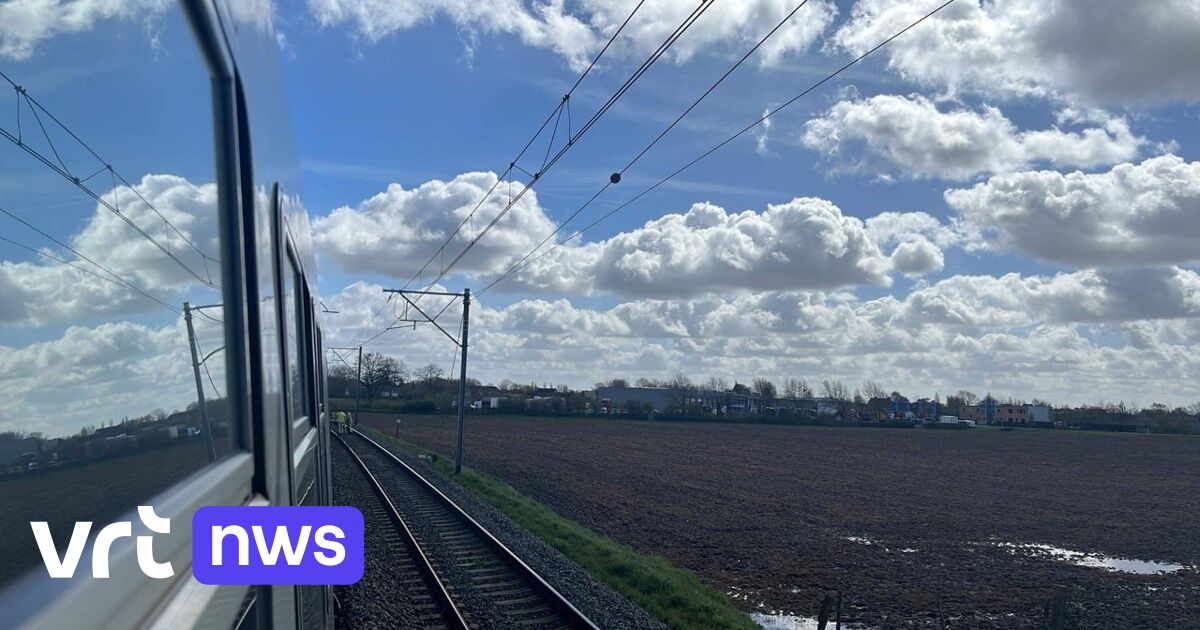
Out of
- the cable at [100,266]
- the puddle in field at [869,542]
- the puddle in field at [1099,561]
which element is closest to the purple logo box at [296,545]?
the cable at [100,266]

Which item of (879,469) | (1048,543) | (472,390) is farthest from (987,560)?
(472,390)

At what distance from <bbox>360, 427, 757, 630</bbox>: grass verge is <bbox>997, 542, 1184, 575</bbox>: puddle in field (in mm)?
12152

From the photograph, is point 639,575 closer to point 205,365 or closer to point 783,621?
point 783,621

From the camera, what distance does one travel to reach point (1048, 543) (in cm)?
2777

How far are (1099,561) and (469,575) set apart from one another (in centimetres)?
1839

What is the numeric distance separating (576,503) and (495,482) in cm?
367

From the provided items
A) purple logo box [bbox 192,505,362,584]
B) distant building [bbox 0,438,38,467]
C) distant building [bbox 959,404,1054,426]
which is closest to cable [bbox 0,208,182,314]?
distant building [bbox 0,438,38,467]

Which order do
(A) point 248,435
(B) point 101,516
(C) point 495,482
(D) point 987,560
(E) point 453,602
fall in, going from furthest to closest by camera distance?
(C) point 495,482
(D) point 987,560
(E) point 453,602
(A) point 248,435
(B) point 101,516

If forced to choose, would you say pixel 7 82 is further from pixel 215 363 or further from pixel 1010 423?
pixel 1010 423

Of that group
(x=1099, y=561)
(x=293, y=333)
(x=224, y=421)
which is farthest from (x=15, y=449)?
(x=1099, y=561)

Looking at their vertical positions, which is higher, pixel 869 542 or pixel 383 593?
pixel 383 593

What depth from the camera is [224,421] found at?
6.97ft

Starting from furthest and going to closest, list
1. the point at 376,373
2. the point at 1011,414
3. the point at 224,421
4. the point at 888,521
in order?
the point at 1011,414 → the point at 376,373 → the point at 888,521 → the point at 224,421

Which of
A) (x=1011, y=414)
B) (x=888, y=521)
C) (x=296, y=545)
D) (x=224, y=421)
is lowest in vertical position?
(x=1011, y=414)
